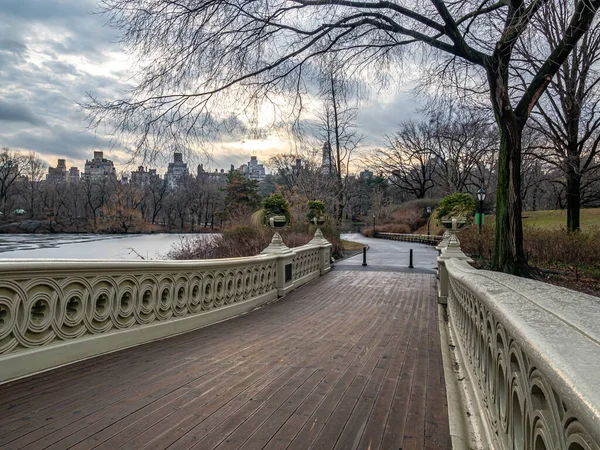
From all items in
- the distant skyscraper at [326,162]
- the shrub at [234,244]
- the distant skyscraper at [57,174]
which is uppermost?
the distant skyscraper at [57,174]

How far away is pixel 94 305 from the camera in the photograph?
410 cm

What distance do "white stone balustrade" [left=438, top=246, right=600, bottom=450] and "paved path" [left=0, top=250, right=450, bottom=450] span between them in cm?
77

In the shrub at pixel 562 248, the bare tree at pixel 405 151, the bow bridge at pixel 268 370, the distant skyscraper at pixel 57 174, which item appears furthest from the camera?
the distant skyscraper at pixel 57 174

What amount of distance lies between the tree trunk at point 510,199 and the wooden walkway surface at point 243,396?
558cm

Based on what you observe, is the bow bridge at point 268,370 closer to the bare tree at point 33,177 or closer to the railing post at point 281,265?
the railing post at point 281,265

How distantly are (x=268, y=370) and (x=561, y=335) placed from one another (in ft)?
10.1

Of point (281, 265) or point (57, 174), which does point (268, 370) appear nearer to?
point (281, 265)

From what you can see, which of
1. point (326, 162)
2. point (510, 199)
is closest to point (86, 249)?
point (510, 199)

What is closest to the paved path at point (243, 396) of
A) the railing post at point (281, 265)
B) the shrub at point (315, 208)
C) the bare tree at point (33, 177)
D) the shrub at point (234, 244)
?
the railing post at point (281, 265)

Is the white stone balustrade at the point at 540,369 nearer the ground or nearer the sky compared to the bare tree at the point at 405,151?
nearer the ground

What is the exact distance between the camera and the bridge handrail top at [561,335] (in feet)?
2.86

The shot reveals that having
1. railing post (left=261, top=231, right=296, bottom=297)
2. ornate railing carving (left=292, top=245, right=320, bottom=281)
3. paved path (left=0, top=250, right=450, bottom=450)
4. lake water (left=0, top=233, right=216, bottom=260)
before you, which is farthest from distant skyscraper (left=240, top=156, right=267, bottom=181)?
paved path (left=0, top=250, right=450, bottom=450)

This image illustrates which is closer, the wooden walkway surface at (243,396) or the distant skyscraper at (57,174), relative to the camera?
the wooden walkway surface at (243,396)

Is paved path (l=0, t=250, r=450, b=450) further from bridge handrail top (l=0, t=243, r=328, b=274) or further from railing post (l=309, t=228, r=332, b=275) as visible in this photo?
railing post (l=309, t=228, r=332, b=275)
